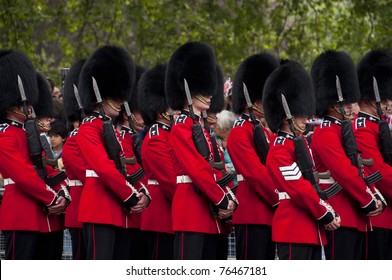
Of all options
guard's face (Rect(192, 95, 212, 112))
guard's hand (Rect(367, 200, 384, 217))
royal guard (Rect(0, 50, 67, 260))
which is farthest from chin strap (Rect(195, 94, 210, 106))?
guard's hand (Rect(367, 200, 384, 217))

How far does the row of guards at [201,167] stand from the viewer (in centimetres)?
780

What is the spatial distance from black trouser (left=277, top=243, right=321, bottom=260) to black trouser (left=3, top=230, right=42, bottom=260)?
6.29 feet

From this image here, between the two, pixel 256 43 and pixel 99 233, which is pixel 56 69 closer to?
pixel 256 43

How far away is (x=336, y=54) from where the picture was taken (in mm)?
8781

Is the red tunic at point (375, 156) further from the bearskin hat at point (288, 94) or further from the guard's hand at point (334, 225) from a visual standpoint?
the guard's hand at point (334, 225)

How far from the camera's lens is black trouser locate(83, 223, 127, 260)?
8062mm

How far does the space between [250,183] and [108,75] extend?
1.44 metres

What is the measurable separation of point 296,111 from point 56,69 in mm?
11666

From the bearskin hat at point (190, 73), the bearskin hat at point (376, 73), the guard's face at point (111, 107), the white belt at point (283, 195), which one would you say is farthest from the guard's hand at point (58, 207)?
the bearskin hat at point (376, 73)

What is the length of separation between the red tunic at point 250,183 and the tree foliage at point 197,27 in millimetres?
7830

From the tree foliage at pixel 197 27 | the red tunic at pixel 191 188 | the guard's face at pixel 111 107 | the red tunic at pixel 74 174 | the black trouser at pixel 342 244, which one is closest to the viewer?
the red tunic at pixel 191 188

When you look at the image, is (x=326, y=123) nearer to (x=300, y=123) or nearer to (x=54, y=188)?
(x=300, y=123)

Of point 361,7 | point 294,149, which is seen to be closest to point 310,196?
point 294,149

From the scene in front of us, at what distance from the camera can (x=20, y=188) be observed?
825 centimetres
